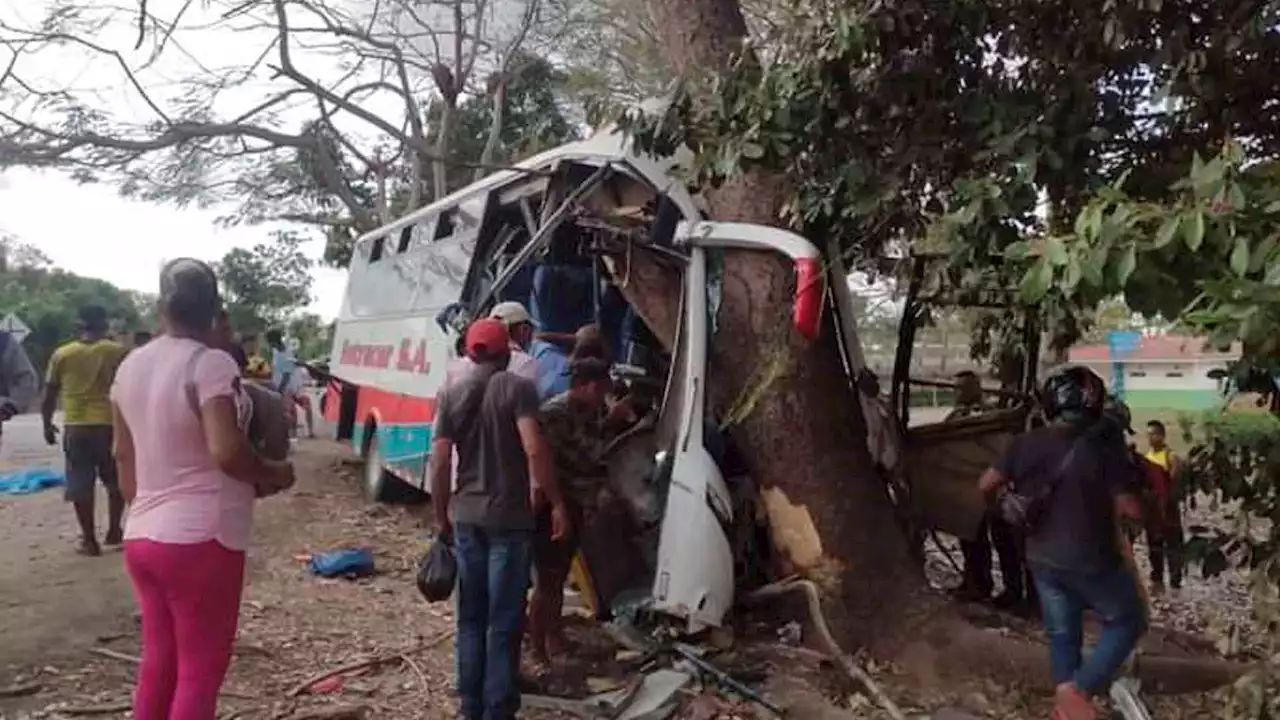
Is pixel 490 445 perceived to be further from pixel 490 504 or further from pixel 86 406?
pixel 86 406

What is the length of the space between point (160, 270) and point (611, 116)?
292 cm

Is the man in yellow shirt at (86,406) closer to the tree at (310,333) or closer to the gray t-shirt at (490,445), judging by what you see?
the gray t-shirt at (490,445)

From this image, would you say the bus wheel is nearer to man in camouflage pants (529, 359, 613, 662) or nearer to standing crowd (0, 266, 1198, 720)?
standing crowd (0, 266, 1198, 720)

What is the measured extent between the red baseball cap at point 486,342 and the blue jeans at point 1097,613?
251 centimetres

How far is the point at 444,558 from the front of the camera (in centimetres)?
528

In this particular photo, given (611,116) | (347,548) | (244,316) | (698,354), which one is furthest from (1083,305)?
(244,316)

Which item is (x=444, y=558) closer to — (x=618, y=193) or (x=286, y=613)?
(x=286, y=613)

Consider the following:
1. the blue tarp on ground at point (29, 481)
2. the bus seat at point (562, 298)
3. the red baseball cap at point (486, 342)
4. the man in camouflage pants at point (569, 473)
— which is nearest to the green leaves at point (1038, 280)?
the red baseball cap at point (486, 342)

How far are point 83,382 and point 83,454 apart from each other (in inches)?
19.4

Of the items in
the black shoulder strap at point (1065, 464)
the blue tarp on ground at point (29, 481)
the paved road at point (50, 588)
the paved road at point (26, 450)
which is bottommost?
the paved road at point (26, 450)

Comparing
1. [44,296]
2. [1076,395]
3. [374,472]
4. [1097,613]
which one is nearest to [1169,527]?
[1097,613]

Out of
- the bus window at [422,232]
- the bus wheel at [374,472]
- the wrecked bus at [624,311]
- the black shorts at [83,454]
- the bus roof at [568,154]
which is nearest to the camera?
the wrecked bus at [624,311]

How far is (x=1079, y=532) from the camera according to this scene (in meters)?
4.99

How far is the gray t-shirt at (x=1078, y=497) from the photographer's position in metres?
5.00
